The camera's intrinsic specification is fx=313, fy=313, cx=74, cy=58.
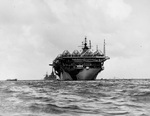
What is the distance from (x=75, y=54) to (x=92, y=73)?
26.2 feet

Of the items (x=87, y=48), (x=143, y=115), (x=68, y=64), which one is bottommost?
(x=143, y=115)

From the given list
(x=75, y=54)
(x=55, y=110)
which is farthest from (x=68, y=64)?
(x=55, y=110)

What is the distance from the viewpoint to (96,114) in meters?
12.0

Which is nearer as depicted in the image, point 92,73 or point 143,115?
point 143,115

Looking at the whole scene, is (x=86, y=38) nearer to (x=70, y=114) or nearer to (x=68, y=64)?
(x=68, y=64)

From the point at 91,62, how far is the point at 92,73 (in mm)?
3529

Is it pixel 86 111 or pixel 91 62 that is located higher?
pixel 91 62

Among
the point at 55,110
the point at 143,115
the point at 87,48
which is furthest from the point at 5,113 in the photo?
the point at 87,48

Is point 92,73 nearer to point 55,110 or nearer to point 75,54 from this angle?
point 75,54

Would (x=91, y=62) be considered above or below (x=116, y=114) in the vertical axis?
above

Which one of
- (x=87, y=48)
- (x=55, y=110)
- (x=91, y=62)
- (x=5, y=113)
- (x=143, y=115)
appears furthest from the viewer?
(x=87, y=48)

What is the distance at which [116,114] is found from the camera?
11859 millimetres

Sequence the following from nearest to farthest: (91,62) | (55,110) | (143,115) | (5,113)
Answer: (143,115), (5,113), (55,110), (91,62)

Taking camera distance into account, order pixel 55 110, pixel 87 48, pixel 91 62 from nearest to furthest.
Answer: pixel 55 110 < pixel 91 62 < pixel 87 48
